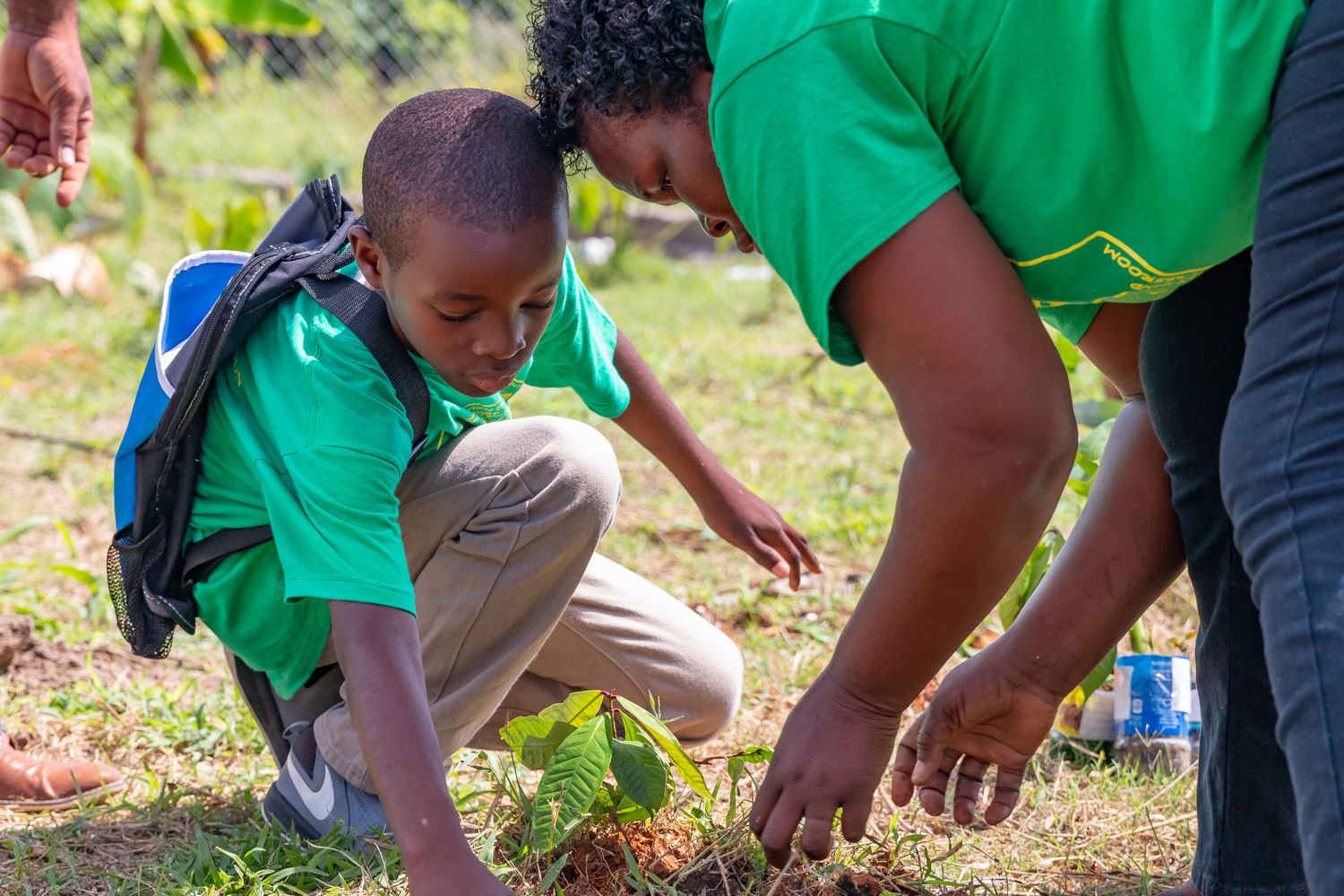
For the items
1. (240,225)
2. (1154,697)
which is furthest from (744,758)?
(240,225)

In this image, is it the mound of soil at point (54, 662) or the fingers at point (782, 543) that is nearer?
the fingers at point (782, 543)

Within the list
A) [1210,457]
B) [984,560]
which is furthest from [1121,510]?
[984,560]

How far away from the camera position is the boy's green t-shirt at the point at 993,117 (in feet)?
3.62

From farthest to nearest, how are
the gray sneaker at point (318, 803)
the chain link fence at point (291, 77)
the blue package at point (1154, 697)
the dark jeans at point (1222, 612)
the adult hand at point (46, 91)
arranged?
the chain link fence at point (291, 77), the adult hand at point (46, 91), the blue package at point (1154, 697), the gray sneaker at point (318, 803), the dark jeans at point (1222, 612)

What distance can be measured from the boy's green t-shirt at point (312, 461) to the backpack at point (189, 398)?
3 cm

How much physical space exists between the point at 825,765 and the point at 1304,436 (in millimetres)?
586

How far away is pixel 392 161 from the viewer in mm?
1604

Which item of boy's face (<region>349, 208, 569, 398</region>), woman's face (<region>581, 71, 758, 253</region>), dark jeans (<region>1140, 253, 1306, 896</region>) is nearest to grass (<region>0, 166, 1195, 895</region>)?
dark jeans (<region>1140, 253, 1306, 896</region>)

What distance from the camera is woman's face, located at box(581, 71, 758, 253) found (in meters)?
1.30

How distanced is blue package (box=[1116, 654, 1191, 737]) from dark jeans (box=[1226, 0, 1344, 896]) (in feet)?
3.65

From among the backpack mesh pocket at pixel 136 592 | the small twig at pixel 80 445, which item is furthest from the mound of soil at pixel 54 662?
the small twig at pixel 80 445

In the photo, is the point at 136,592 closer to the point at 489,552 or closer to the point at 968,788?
the point at 489,552

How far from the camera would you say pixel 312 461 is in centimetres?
153

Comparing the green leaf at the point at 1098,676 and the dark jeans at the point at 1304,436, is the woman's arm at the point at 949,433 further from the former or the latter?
the green leaf at the point at 1098,676
